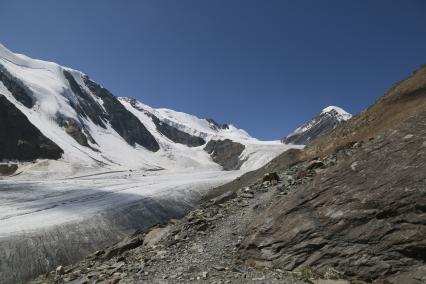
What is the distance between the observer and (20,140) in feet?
405

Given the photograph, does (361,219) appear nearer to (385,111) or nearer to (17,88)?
(385,111)

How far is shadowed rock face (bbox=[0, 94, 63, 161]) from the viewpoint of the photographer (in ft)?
391

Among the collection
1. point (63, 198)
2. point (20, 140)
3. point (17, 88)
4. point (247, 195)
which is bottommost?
point (247, 195)

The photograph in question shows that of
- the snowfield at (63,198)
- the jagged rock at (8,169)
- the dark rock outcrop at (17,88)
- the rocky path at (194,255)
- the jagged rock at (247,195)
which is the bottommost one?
the rocky path at (194,255)

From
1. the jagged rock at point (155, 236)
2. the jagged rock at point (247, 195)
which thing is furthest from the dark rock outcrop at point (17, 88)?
the jagged rock at point (247, 195)

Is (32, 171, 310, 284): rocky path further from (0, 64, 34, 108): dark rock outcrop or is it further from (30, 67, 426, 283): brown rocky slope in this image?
(0, 64, 34, 108): dark rock outcrop

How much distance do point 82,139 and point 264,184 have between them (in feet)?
477

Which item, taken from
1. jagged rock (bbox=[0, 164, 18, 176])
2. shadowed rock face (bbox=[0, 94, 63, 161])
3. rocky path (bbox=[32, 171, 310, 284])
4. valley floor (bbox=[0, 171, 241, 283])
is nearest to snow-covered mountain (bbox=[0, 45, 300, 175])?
shadowed rock face (bbox=[0, 94, 63, 161])

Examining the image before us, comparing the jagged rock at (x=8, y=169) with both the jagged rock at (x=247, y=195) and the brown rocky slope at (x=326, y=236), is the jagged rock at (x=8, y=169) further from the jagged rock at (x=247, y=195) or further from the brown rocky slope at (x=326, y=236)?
the jagged rock at (x=247, y=195)

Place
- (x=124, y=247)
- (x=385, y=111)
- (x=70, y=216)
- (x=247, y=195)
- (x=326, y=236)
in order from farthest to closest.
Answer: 1. (x=70, y=216)
2. (x=385, y=111)
3. (x=247, y=195)
4. (x=124, y=247)
5. (x=326, y=236)

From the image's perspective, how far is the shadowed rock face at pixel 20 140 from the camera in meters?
119

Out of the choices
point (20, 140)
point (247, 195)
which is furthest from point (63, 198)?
point (20, 140)

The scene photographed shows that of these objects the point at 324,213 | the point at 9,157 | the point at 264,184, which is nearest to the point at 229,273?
the point at 324,213

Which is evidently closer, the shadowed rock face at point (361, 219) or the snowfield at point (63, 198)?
the shadowed rock face at point (361, 219)
